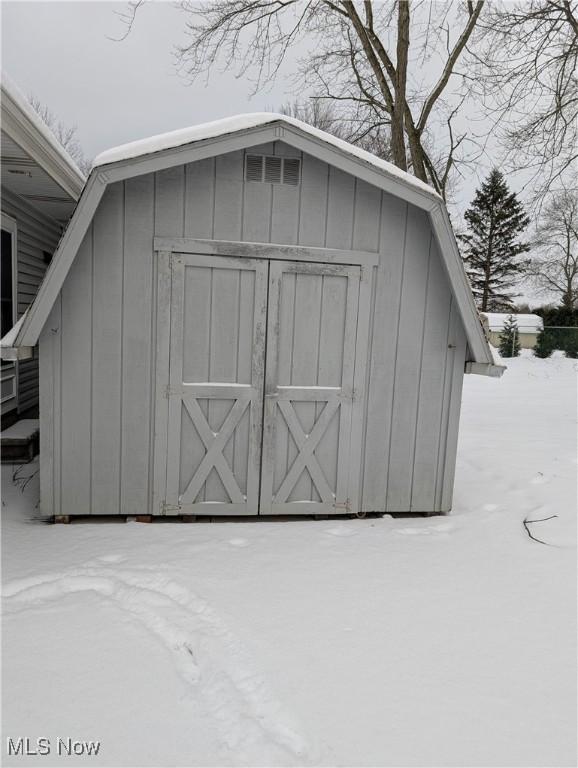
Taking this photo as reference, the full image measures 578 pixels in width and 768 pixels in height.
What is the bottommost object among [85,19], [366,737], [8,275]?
[366,737]

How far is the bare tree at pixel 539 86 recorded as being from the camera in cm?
917

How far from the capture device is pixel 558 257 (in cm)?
3316

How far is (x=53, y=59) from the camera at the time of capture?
16453 mm

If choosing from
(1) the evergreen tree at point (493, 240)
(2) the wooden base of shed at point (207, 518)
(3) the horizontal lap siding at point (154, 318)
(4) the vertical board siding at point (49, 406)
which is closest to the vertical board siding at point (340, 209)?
(3) the horizontal lap siding at point (154, 318)

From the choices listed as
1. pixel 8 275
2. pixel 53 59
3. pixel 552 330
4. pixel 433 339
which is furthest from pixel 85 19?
pixel 552 330

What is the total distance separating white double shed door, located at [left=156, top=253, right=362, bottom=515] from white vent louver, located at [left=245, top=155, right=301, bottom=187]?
606 millimetres

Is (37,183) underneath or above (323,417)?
above

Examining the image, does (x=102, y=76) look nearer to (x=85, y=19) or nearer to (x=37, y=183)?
(x=85, y=19)

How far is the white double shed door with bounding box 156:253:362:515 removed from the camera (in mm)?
4090

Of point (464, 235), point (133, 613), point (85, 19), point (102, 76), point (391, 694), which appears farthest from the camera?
point (464, 235)

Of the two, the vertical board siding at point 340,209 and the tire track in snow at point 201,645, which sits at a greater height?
the vertical board siding at point 340,209

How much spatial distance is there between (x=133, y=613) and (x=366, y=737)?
1391 millimetres

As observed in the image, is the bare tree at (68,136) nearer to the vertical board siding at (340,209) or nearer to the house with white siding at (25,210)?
the house with white siding at (25,210)

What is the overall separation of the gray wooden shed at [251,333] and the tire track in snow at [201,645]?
106 cm
